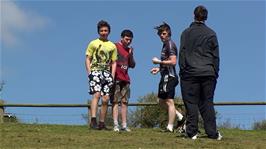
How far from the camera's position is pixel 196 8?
31.1ft

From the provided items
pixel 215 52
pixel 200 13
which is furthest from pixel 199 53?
pixel 200 13

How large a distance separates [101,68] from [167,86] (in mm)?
1231

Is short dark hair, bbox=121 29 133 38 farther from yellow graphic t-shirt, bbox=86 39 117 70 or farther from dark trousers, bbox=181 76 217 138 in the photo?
dark trousers, bbox=181 76 217 138

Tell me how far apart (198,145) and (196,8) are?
240cm

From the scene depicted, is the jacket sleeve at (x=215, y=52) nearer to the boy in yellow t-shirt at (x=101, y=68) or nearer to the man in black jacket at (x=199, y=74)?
the man in black jacket at (x=199, y=74)

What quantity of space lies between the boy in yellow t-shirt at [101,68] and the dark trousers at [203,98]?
183cm

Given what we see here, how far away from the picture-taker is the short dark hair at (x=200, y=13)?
942cm

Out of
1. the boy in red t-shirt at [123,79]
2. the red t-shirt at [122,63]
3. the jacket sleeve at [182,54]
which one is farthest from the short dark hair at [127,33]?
the jacket sleeve at [182,54]

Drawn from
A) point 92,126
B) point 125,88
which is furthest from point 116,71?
point 92,126

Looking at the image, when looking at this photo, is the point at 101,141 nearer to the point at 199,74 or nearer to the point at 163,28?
the point at 199,74

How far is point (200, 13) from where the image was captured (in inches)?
371

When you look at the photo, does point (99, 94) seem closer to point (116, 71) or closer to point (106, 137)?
point (116, 71)

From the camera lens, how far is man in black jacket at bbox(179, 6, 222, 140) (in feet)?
30.1

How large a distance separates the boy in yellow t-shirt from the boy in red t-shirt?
0.22m
